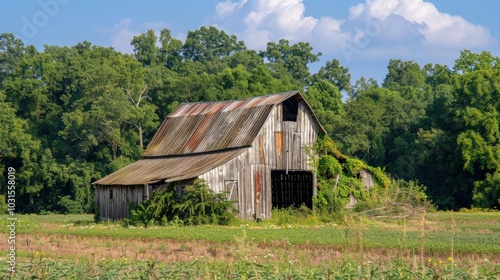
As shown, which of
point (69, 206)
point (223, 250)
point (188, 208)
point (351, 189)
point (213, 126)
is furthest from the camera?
point (69, 206)

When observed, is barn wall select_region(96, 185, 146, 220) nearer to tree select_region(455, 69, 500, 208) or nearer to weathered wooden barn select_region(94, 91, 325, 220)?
weathered wooden barn select_region(94, 91, 325, 220)

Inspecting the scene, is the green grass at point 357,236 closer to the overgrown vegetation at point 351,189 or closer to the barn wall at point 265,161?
the barn wall at point 265,161

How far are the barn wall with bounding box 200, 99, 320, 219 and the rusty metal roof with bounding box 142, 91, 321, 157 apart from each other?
0.59m

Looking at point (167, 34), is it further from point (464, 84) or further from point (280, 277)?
point (280, 277)

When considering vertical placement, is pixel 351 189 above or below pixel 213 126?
below

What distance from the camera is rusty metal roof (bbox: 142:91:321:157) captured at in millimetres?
44406

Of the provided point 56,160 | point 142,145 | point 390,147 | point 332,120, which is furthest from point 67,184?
point 390,147

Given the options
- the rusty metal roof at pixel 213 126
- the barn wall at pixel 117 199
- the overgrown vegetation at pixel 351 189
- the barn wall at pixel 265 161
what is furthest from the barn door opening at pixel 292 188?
the barn wall at pixel 117 199

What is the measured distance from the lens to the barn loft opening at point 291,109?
149ft

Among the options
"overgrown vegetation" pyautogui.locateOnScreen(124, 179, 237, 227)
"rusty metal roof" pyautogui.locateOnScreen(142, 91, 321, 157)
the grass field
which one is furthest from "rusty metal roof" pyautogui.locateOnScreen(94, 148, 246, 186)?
the grass field

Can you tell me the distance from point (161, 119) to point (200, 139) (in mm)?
31319

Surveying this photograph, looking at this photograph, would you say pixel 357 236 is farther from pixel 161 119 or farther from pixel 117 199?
pixel 161 119

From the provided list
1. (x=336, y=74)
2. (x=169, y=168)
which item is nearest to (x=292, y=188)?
(x=169, y=168)

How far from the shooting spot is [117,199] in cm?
4606
